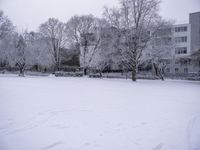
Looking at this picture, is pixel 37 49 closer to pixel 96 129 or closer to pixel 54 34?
pixel 54 34

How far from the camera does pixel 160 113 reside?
7.71 metres

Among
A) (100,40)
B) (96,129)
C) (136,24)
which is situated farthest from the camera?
(100,40)

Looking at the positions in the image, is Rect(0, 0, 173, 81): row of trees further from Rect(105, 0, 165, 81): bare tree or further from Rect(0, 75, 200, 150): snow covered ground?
Rect(0, 75, 200, 150): snow covered ground

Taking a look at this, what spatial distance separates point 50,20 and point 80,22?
378 inches

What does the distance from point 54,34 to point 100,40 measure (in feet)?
51.2

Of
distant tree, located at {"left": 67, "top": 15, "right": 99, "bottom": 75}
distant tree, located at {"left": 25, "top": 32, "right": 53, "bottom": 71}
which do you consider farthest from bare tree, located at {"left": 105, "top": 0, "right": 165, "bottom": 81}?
distant tree, located at {"left": 25, "top": 32, "right": 53, "bottom": 71}

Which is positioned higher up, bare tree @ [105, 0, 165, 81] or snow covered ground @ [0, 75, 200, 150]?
bare tree @ [105, 0, 165, 81]

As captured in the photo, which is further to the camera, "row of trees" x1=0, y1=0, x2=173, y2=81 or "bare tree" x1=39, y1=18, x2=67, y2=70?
"bare tree" x1=39, y1=18, x2=67, y2=70

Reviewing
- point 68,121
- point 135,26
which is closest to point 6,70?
point 135,26

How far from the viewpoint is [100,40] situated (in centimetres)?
3969

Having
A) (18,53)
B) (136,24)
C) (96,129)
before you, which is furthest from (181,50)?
(96,129)

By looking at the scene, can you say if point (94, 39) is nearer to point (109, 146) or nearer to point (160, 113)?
point (160, 113)

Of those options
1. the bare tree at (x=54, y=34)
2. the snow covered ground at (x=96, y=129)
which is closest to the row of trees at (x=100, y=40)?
the bare tree at (x=54, y=34)

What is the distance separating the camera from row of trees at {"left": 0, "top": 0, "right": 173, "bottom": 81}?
26.0 m
